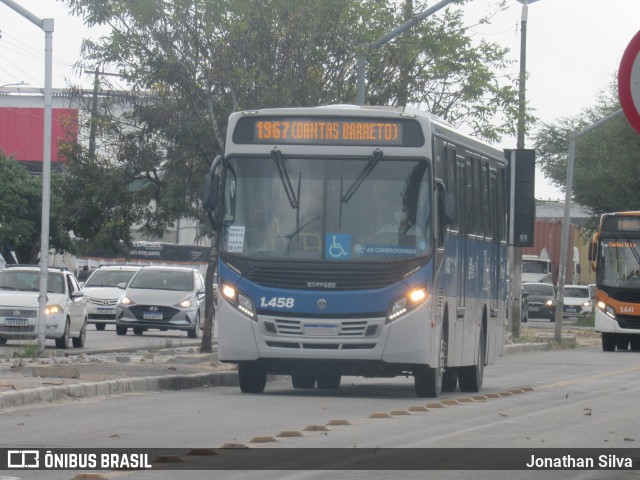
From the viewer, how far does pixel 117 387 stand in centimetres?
1805

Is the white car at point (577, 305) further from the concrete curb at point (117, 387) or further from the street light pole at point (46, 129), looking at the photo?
the concrete curb at point (117, 387)

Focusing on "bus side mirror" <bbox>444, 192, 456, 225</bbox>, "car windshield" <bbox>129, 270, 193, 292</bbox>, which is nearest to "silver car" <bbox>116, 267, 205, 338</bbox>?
"car windshield" <bbox>129, 270, 193, 292</bbox>

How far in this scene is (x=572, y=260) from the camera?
101 metres

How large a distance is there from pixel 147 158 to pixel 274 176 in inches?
321

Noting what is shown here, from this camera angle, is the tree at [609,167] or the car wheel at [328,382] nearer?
the car wheel at [328,382]

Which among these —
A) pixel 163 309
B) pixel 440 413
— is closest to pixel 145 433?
pixel 440 413

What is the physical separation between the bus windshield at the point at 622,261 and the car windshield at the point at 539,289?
2814cm

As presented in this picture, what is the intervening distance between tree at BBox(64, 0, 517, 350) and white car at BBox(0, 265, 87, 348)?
3.41 m

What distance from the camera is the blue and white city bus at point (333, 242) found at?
693 inches

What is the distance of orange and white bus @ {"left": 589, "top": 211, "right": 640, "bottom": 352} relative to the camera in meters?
39.1

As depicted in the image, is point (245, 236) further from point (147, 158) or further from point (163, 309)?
point (163, 309)

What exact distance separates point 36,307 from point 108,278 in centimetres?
1508

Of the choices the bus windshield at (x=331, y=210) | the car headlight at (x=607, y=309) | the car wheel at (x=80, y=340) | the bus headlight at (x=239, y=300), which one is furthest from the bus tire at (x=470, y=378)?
the car headlight at (x=607, y=309)

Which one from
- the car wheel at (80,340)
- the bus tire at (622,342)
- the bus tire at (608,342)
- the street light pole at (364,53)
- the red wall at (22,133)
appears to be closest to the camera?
the street light pole at (364,53)
